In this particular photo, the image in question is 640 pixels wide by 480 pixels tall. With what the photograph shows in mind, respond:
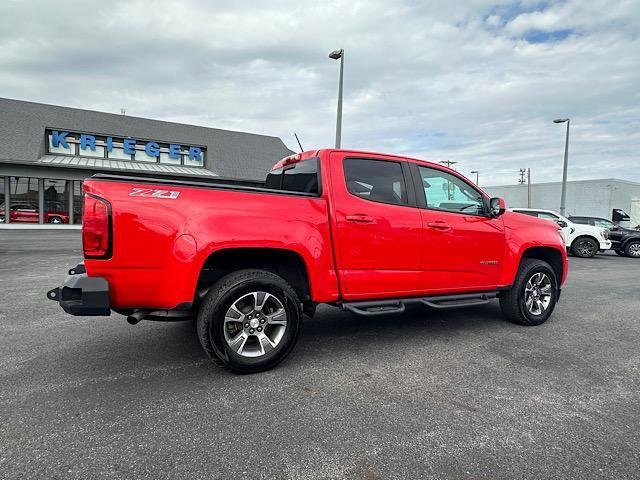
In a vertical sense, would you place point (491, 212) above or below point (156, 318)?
above

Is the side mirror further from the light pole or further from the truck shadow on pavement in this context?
the light pole

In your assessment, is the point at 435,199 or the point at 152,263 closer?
the point at 152,263

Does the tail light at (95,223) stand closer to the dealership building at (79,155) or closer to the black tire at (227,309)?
the black tire at (227,309)

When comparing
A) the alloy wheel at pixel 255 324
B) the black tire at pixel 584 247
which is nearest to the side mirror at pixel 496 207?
the alloy wheel at pixel 255 324

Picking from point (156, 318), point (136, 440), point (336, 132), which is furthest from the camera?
point (336, 132)

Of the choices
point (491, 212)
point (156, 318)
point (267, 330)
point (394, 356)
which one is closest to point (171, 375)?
point (156, 318)

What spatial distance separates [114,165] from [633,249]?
26135 millimetres

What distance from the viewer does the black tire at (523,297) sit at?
482cm

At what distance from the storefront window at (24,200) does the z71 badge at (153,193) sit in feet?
77.8

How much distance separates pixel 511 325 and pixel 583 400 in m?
2.09

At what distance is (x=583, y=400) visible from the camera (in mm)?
2945

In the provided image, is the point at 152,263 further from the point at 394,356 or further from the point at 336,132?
the point at 336,132

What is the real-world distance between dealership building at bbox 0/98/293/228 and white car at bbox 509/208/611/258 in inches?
736

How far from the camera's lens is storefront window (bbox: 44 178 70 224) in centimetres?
2212
